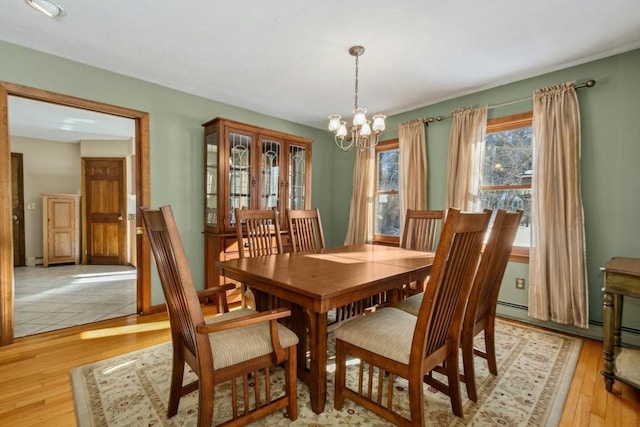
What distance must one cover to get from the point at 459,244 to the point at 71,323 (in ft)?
11.6

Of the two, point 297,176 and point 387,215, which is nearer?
point 297,176

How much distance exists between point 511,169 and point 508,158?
0.42 ft

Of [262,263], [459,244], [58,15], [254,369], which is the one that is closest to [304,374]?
[254,369]

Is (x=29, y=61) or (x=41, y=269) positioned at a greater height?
(x=29, y=61)

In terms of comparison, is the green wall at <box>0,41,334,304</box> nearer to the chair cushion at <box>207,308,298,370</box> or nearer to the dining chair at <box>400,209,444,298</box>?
the chair cushion at <box>207,308,298,370</box>

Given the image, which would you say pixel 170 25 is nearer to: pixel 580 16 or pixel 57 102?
pixel 57 102

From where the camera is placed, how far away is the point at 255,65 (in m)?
2.72

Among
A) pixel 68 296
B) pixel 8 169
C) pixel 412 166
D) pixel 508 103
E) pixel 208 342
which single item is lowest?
pixel 68 296

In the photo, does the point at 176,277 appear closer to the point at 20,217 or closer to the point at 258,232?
the point at 258,232

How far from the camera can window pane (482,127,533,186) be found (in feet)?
9.87

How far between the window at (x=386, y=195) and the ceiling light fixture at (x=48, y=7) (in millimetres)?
3524

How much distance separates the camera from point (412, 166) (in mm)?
3758

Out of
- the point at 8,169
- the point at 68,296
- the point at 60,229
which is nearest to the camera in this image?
the point at 8,169

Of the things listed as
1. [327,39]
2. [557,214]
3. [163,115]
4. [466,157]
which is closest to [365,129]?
[327,39]
